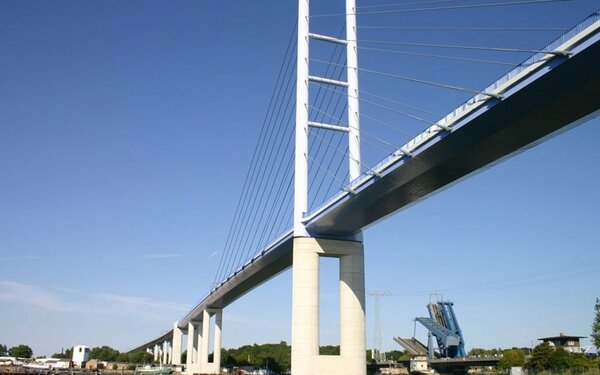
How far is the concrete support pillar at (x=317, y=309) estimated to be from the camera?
1674 inches

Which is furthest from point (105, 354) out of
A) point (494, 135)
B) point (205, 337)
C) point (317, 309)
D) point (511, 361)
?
point (494, 135)

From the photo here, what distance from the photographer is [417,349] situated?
372ft

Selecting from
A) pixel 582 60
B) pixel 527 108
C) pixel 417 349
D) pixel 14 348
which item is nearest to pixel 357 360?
pixel 527 108

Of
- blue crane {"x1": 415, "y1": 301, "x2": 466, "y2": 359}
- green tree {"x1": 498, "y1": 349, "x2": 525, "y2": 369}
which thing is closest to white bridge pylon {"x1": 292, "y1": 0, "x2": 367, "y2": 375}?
green tree {"x1": 498, "y1": 349, "x2": 525, "y2": 369}

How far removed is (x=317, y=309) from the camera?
42.9 meters

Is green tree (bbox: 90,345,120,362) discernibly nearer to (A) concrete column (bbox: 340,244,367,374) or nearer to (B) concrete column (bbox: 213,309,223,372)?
(B) concrete column (bbox: 213,309,223,372)

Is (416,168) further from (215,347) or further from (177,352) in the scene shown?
(177,352)

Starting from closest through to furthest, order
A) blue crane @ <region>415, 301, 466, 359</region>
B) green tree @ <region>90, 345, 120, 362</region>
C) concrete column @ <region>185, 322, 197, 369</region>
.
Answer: blue crane @ <region>415, 301, 466, 359</region>, concrete column @ <region>185, 322, 197, 369</region>, green tree @ <region>90, 345, 120, 362</region>

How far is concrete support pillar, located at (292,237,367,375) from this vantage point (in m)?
42.5

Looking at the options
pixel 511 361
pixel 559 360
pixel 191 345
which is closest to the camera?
pixel 559 360

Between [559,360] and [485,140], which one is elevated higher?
[485,140]

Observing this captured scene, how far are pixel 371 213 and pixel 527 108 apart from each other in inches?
644

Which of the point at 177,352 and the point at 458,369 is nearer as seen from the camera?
the point at 458,369

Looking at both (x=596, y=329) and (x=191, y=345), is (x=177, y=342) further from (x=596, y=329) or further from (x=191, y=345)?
(x=596, y=329)
